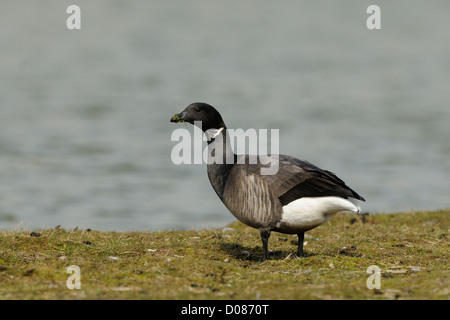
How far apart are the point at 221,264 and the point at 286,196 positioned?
4.44 ft

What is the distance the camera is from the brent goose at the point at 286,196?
9.32 m

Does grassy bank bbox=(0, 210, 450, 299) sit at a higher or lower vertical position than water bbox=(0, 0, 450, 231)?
lower

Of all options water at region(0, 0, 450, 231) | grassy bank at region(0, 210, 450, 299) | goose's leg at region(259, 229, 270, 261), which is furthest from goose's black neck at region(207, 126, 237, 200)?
water at region(0, 0, 450, 231)

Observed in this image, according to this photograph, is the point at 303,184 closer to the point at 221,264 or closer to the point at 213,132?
the point at 221,264

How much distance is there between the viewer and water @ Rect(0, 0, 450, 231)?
73.4 feet

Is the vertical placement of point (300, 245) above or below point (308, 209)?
below

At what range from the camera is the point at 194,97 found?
3628 cm

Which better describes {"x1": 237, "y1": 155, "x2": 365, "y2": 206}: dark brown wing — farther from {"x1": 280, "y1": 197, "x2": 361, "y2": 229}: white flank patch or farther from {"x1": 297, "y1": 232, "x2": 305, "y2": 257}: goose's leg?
{"x1": 297, "y1": 232, "x2": 305, "y2": 257}: goose's leg

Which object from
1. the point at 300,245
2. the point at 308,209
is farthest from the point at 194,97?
the point at 308,209

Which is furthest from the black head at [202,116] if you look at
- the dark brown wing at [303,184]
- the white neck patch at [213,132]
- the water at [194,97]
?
the water at [194,97]

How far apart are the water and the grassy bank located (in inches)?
125

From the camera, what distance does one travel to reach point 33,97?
3828cm

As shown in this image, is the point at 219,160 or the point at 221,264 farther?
the point at 219,160

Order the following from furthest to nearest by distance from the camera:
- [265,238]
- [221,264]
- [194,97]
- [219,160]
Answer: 1. [194,97]
2. [219,160]
3. [265,238]
4. [221,264]
